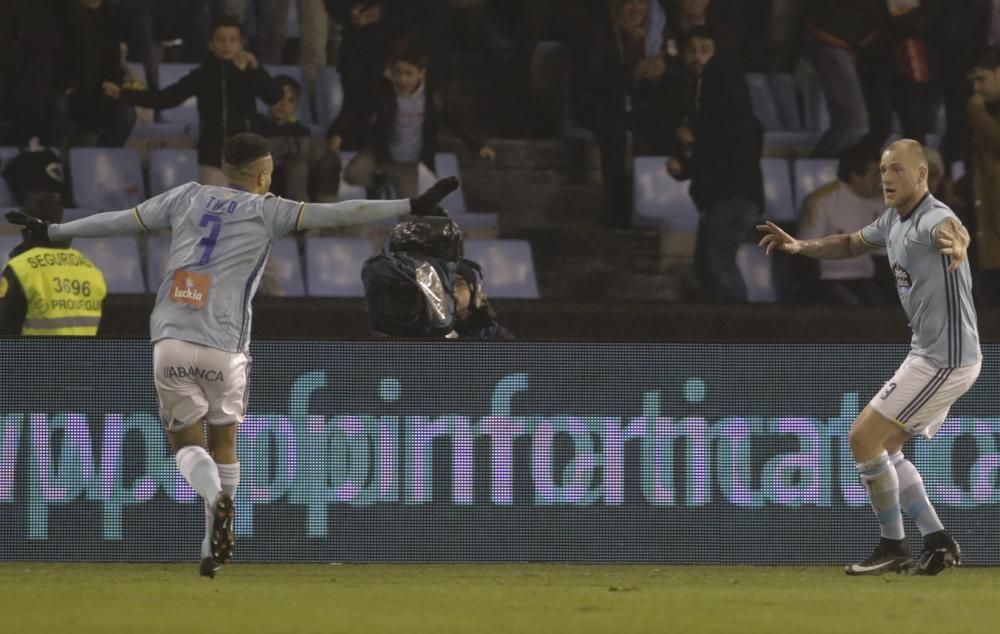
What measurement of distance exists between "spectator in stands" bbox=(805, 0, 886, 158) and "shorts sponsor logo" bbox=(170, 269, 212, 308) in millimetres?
7967

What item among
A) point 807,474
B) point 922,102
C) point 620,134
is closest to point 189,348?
point 807,474

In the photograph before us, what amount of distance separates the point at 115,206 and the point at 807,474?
6.45 meters

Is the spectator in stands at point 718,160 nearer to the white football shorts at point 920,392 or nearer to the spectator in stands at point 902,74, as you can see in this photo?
the spectator in stands at point 902,74

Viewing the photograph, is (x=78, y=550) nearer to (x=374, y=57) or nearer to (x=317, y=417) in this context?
(x=317, y=417)

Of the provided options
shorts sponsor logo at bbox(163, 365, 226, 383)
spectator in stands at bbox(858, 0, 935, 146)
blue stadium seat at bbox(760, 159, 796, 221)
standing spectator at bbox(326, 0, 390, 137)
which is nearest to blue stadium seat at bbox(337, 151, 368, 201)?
standing spectator at bbox(326, 0, 390, 137)

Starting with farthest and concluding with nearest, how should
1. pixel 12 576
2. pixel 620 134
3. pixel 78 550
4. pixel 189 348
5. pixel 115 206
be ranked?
pixel 620 134 → pixel 115 206 → pixel 78 550 → pixel 12 576 → pixel 189 348

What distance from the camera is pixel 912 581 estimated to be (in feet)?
26.7

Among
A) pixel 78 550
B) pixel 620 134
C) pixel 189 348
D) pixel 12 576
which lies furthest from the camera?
pixel 620 134

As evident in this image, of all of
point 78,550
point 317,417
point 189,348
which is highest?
point 189,348

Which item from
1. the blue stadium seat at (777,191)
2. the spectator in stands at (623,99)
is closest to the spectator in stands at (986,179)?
the blue stadium seat at (777,191)

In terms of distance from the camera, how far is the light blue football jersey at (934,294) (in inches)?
311

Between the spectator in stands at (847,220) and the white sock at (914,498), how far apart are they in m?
5.28

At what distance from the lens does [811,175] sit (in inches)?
571

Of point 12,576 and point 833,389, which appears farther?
point 833,389
